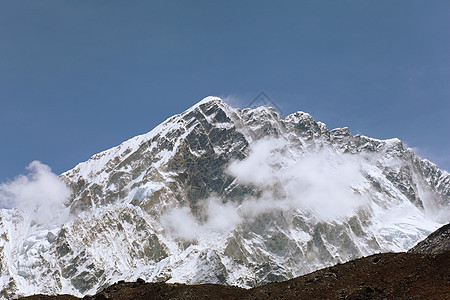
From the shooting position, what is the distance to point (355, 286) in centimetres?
5225

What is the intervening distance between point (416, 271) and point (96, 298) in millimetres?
37620

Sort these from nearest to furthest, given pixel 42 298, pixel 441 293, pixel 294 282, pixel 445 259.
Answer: pixel 441 293 < pixel 445 259 < pixel 294 282 < pixel 42 298

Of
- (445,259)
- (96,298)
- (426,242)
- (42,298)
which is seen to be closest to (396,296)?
(445,259)

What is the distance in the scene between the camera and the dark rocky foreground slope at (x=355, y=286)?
47.6 metres

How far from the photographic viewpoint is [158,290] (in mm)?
60219

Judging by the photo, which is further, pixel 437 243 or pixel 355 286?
pixel 437 243

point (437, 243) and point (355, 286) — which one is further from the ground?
point (437, 243)

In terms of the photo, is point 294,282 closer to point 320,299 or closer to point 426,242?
point 320,299

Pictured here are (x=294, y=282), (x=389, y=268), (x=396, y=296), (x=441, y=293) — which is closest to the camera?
(x=441, y=293)

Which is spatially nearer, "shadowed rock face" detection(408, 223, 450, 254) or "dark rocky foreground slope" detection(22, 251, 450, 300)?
"dark rocky foreground slope" detection(22, 251, 450, 300)

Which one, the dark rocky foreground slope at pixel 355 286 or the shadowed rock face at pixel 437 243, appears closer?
the dark rocky foreground slope at pixel 355 286

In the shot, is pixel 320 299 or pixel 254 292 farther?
pixel 254 292

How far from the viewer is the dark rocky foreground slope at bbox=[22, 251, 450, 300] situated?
47562 mm

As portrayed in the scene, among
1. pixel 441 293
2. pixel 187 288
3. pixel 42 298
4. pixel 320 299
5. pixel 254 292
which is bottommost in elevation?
pixel 441 293
